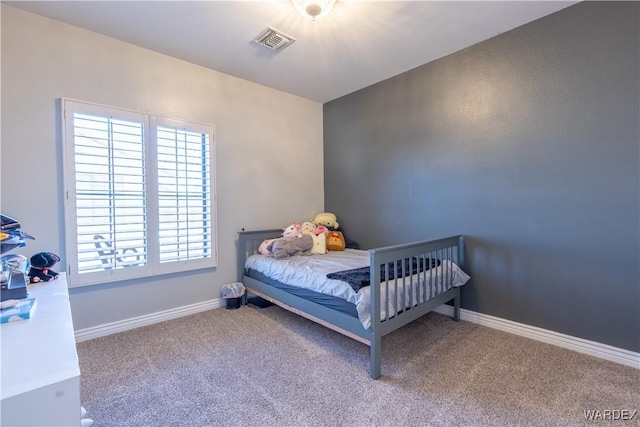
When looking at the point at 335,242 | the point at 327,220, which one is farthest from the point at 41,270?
the point at 327,220

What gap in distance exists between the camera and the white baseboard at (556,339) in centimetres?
196

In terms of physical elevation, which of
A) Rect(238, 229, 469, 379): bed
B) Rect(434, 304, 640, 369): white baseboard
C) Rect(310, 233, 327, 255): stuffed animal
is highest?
Rect(310, 233, 327, 255): stuffed animal

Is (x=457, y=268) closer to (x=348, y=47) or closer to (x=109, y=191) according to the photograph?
(x=348, y=47)

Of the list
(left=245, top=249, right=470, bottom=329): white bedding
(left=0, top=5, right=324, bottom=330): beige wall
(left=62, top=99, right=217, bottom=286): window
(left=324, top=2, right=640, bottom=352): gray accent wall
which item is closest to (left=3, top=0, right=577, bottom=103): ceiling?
(left=0, top=5, right=324, bottom=330): beige wall

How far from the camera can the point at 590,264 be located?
208cm

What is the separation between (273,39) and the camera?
2.45 metres

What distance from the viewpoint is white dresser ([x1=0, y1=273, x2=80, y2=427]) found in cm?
59

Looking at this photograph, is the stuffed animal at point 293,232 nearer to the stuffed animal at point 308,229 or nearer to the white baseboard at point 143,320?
the stuffed animal at point 308,229

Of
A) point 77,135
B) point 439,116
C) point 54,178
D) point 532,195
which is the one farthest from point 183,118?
point 532,195

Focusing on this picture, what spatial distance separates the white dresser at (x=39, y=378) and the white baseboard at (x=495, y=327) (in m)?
1.87

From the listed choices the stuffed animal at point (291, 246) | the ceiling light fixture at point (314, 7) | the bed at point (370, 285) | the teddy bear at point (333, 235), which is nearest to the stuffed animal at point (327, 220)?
the teddy bear at point (333, 235)

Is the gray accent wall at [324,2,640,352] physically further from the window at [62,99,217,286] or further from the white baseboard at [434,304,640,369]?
the window at [62,99,217,286]

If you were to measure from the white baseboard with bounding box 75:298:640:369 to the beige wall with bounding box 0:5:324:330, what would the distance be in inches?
2.5

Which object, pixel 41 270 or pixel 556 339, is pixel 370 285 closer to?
pixel 556 339
